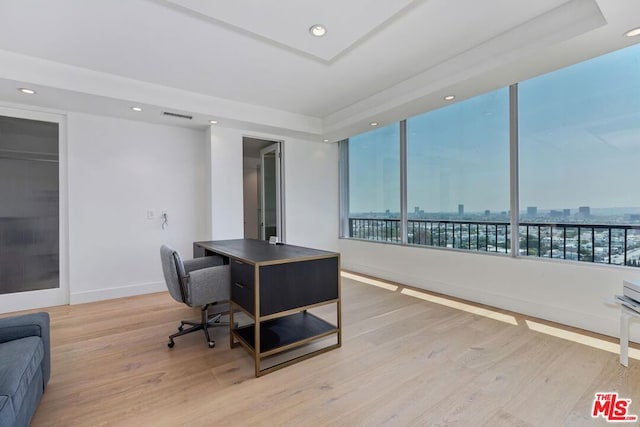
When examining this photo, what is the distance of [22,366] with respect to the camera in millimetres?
1422

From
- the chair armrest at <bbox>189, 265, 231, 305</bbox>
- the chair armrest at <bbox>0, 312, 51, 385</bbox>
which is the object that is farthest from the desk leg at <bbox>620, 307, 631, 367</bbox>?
the chair armrest at <bbox>0, 312, 51, 385</bbox>

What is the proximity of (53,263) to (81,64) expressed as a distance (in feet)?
7.75

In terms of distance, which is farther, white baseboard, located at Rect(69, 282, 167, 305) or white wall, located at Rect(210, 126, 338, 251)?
white wall, located at Rect(210, 126, 338, 251)

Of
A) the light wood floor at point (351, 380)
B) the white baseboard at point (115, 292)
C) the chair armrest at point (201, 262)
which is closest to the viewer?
the light wood floor at point (351, 380)

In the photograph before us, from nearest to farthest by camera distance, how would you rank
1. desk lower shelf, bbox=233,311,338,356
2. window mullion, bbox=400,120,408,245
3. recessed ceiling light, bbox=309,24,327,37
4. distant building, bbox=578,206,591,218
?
desk lower shelf, bbox=233,311,338,356, recessed ceiling light, bbox=309,24,327,37, distant building, bbox=578,206,591,218, window mullion, bbox=400,120,408,245

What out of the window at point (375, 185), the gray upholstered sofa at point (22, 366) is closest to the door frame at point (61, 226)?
the gray upholstered sofa at point (22, 366)

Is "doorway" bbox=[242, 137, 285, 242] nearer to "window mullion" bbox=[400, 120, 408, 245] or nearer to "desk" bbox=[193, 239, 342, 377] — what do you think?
"window mullion" bbox=[400, 120, 408, 245]

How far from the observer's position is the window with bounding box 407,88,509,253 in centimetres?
349

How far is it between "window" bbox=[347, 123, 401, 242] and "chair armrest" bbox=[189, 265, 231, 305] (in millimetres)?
3019

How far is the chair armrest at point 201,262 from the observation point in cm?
298

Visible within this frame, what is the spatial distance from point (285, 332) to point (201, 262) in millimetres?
1226

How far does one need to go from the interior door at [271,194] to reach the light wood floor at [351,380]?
249 cm

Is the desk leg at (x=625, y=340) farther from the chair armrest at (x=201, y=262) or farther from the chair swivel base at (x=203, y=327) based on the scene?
the chair armrest at (x=201, y=262)

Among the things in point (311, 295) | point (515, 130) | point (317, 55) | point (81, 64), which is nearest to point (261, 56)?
point (317, 55)
